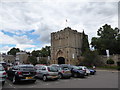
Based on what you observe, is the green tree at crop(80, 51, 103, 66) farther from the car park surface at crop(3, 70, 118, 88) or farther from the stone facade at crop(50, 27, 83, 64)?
the car park surface at crop(3, 70, 118, 88)

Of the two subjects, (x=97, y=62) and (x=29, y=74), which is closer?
(x=29, y=74)

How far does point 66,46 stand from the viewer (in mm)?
56094

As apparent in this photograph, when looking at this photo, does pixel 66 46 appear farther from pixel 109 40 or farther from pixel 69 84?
pixel 69 84

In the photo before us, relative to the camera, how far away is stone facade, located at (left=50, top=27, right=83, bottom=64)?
55.3 metres

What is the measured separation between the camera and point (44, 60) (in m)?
60.2

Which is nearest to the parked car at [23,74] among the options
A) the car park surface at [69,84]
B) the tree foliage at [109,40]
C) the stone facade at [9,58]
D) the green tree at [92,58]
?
the car park surface at [69,84]

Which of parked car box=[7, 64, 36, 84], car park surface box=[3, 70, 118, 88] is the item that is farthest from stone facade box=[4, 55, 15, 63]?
parked car box=[7, 64, 36, 84]

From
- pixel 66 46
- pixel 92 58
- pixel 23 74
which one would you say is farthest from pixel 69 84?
pixel 66 46

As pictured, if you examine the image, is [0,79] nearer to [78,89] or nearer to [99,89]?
[78,89]

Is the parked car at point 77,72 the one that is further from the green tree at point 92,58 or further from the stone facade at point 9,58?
the stone facade at point 9,58

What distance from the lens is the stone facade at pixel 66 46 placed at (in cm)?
5527

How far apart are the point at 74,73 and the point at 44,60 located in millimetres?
44143

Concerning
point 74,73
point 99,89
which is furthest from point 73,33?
point 99,89

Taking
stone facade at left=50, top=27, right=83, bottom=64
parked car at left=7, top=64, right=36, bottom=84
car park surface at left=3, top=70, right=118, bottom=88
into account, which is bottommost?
car park surface at left=3, top=70, right=118, bottom=88
